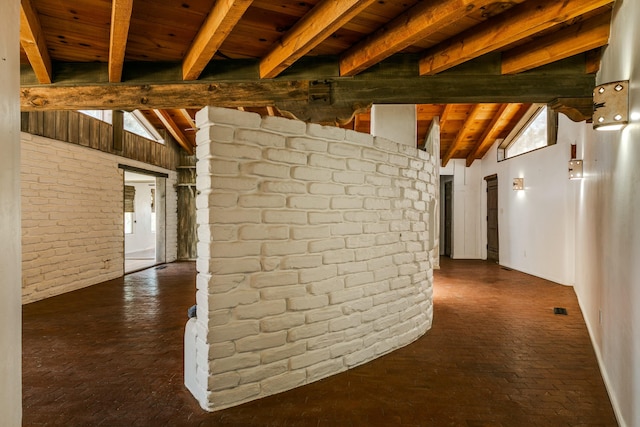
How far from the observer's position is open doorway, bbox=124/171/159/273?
35.8 ft

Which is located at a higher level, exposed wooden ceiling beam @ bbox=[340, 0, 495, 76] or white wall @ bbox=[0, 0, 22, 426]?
exposed wooden ceiling beam @ bbox=[340, 0, 495, 76]

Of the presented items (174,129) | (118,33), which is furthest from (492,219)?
(118,33)

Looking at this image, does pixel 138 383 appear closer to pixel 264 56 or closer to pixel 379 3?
pixel 264 56

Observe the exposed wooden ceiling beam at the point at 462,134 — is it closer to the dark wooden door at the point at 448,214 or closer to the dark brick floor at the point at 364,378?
the dark wooden door at the point at 448,214

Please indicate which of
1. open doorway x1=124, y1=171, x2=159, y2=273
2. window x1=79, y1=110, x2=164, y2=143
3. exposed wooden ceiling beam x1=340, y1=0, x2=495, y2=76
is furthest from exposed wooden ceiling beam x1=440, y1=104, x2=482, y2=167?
open doorway x1=124, y1=171, x2=159, y2=273

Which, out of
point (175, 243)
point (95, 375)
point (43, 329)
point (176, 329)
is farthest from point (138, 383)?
point (175, 243)

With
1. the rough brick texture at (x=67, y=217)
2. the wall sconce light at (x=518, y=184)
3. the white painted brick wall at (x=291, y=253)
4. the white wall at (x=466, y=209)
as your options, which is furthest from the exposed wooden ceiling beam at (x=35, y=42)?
the white wall at (x=466, y=209)

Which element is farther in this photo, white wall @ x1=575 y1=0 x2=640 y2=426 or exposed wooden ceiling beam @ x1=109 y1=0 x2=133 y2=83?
exposed wooden ceiling beam @ x1=109 y1=0 x2=133 y2=83

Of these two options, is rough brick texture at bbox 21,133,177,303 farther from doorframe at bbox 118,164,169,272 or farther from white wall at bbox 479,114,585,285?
white wall at bbox 479,114,585,285

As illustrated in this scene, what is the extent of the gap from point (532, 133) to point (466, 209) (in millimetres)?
2700

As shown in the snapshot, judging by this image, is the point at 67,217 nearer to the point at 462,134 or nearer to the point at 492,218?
the point at 462,134

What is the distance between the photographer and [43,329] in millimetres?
3977

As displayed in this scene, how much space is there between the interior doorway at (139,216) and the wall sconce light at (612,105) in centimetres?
1045

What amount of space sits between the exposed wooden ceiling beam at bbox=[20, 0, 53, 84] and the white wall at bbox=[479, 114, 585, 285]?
6.41 m
